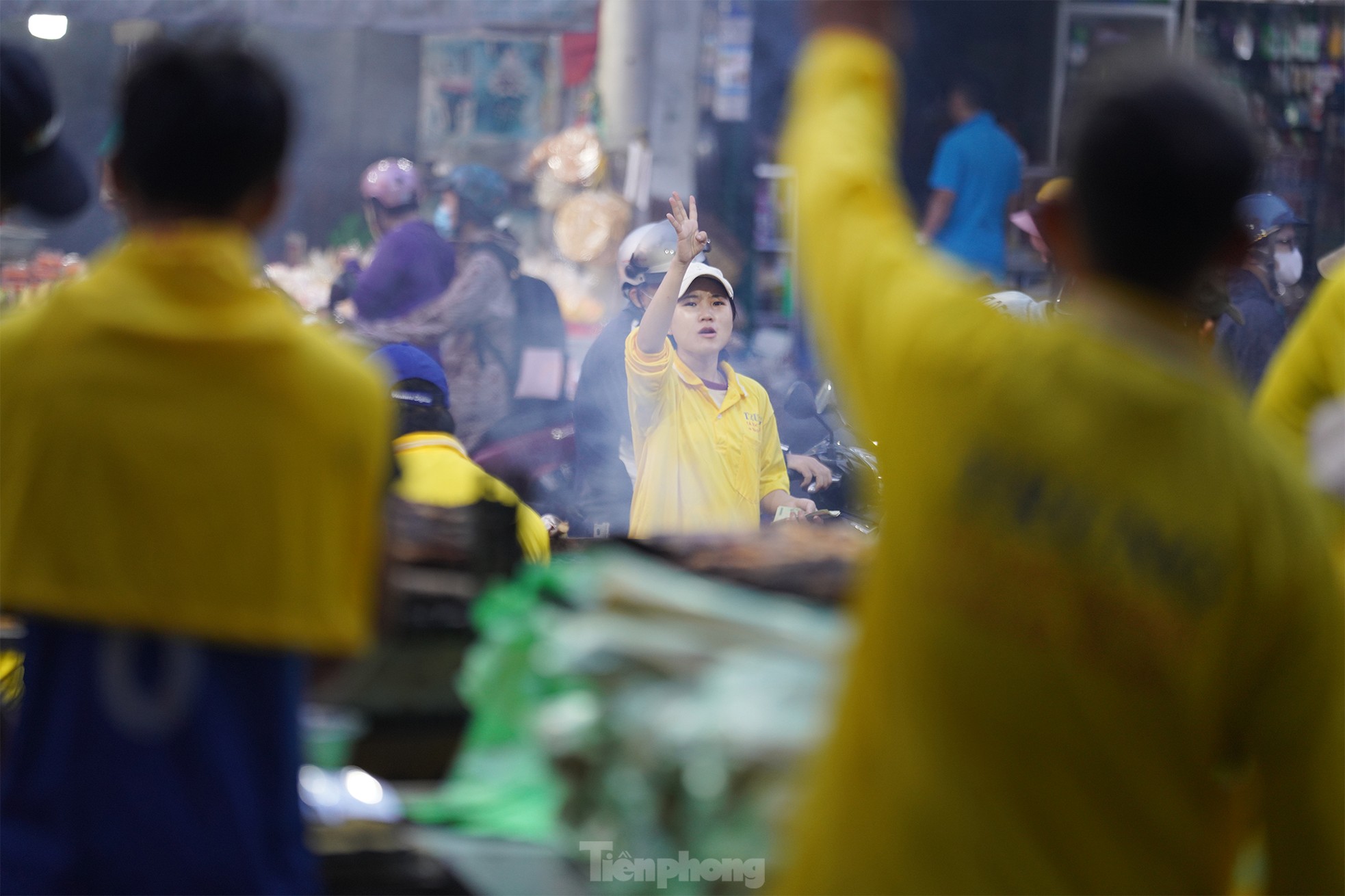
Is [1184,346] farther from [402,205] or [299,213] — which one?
[299,213]

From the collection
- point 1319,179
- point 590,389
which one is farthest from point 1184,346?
point 1319,179

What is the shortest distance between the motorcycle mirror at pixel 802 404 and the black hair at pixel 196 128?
14.8ft

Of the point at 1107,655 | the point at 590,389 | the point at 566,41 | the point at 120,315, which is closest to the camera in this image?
the point at 1107,655

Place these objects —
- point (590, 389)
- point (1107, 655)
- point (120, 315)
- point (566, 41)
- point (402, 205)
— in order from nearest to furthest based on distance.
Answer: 1. point (1107, 655)
2. point (120, 315)
3. point (590, 389)
4. point (402, 205)
5. point (566, 41)

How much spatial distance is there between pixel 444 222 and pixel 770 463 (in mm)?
3291

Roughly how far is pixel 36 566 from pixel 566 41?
21.7 ft

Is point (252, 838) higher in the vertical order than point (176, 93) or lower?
lower

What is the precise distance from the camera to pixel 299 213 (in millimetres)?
7809

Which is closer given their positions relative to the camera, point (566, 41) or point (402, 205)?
point (402, 205)

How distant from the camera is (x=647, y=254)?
5.46 metres

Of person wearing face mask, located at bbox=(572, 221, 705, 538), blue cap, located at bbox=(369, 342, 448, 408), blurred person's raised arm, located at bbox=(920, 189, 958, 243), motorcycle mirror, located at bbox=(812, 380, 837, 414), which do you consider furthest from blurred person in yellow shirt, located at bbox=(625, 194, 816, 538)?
blurred person's raised arm, located at bbox=(920, 189, 958, 243)

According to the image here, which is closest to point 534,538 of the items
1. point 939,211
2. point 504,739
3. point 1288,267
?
point 504,739

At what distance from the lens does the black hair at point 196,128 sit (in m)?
1.47

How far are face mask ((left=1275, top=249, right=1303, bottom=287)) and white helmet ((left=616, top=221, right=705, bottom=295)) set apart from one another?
3.46 meters
